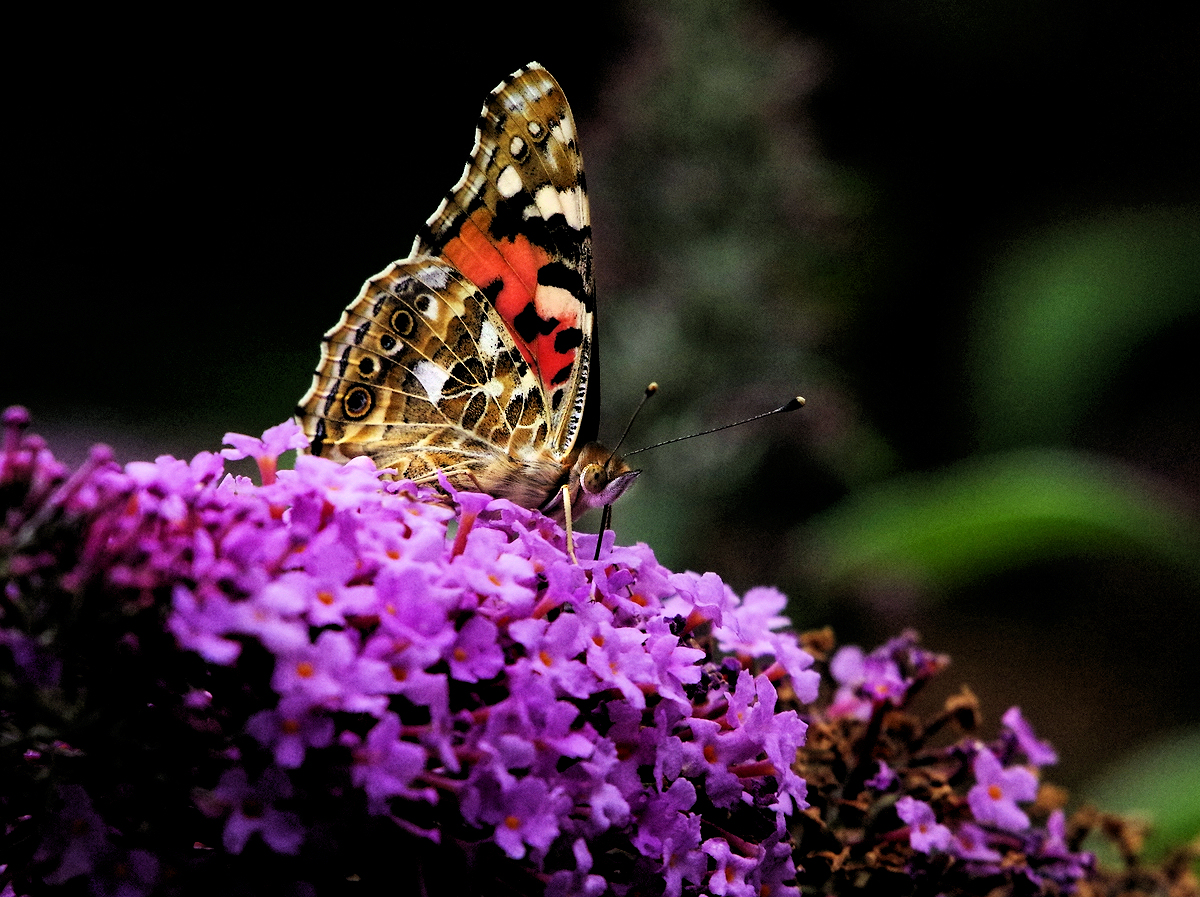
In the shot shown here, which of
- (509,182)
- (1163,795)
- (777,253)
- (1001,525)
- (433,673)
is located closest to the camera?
(433,673)

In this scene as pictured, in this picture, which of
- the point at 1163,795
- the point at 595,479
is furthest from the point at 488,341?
the point at 1163,795

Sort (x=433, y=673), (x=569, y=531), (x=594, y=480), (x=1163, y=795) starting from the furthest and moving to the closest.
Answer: (x=1163, y=795) < (x=594, y=480) < (x=569, y=531) < (x=433, y=673)

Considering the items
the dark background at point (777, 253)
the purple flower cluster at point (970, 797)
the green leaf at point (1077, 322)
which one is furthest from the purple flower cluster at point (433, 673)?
the green leaf at point (1077, 322)

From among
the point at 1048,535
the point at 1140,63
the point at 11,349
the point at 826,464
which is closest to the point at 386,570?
the point at 1048,535

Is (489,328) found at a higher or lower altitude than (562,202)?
lower

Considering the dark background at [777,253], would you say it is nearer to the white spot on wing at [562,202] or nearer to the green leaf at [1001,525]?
the green leaf at [1001,525]

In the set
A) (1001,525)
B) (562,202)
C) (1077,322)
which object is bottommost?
(562,202)

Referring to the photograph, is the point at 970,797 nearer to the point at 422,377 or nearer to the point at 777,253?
the point at 422,377

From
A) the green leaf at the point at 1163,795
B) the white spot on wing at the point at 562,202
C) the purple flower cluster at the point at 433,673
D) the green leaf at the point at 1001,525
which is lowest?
the purple flower cluster at the point at 433,673

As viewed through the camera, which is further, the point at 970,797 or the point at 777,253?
the point at 777,253
